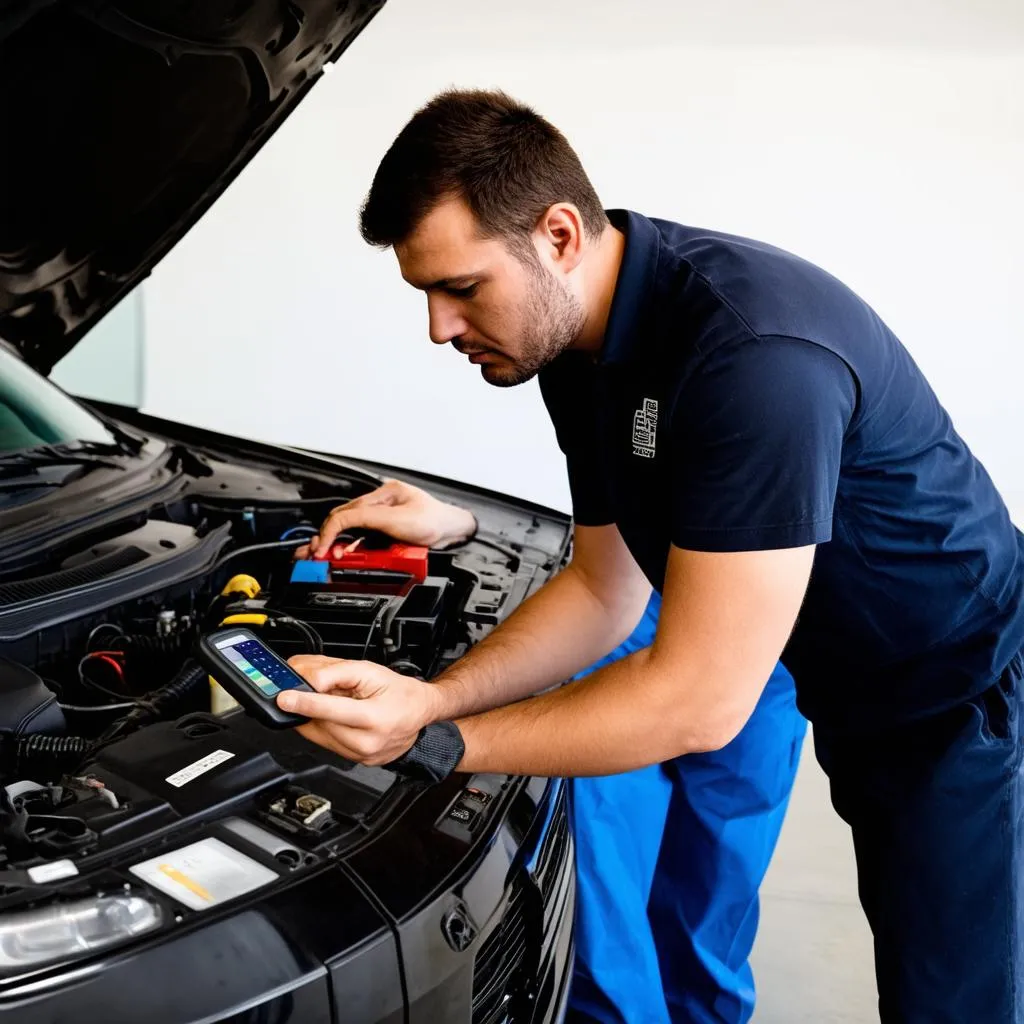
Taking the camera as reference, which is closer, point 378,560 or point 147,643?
point 147,643

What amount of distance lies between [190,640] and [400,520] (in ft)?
1.32

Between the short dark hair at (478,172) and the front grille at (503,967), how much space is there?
651 millimetres

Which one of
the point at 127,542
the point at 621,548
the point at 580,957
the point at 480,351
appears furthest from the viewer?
the point at 127,542

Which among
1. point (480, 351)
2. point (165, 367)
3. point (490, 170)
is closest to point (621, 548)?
point (480, 351)

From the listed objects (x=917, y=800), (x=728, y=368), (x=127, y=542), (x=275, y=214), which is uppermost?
(x=275, y=214)

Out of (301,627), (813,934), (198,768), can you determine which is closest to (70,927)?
(198,768)

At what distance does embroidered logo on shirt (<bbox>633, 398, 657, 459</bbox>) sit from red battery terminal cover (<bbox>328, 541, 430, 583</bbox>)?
58cm

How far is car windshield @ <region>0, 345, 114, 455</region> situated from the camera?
179 centimetres

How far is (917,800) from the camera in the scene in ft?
A: 3.99

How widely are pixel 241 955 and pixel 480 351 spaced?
23.7 inches

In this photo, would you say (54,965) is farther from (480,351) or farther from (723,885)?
(723,885)

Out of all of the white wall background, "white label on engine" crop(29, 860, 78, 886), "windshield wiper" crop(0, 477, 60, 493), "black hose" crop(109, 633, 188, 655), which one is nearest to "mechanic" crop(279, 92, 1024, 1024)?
"white label on engine" crop(29, 860, 78, 886)

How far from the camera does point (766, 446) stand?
954 mm

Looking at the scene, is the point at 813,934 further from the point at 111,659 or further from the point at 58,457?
the point at 58,457
